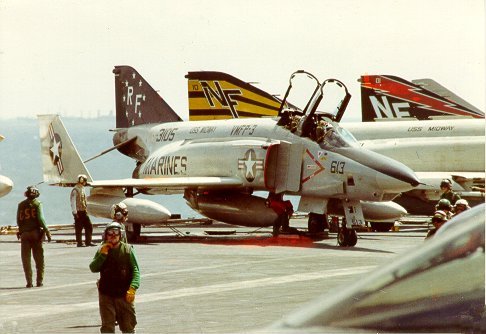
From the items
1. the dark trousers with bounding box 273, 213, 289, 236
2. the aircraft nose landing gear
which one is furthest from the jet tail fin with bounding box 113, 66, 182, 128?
the aircraft nose landing gear

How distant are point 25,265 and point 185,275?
285 centimetres

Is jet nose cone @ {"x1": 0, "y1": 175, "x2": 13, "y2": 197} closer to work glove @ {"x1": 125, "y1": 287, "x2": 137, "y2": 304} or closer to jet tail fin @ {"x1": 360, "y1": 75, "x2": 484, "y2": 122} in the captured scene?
work glove @ {"x1": 125, "y1": 287, "x2": 137, "y2": 304}

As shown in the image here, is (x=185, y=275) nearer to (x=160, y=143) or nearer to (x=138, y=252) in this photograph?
(x=138, y=252)

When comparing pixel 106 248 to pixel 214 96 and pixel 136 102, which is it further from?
pixel 214 96

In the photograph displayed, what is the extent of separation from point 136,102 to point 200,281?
18644mm

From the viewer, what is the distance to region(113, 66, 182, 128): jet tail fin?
3419 centimetres

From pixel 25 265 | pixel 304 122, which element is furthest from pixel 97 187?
pixel 25 265

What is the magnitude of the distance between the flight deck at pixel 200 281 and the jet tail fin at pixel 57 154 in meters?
3.44

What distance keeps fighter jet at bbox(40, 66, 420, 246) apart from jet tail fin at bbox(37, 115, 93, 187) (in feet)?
A: 0.10

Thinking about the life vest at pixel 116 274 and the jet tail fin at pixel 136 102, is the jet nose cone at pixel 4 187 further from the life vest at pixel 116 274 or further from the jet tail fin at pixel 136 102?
the jet tail fin at pixel 136 102

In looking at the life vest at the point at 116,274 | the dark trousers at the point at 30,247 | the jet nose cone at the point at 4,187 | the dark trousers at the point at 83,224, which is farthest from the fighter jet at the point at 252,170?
the life vest at the point at 116,274

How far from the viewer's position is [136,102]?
35375mm

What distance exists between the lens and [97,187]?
27406mm

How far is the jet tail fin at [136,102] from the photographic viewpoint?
34.2 metres
